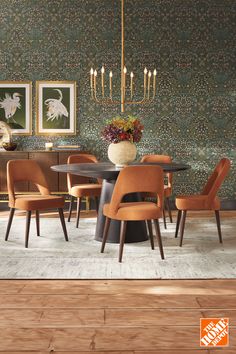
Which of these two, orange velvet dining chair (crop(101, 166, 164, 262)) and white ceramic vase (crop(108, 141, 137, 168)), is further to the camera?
white ceramic vase (crop(108, 141, 137, 168))

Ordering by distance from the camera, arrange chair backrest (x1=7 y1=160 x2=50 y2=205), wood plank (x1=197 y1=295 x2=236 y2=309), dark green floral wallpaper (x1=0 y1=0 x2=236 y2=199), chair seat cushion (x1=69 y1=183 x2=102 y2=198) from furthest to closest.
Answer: dark green floral wallpaper (x1=0 y1=0 x2=236 y2=199) → chair seat cushion (x1=69 y1=183 x2=102 y2=198) → chair backrest (x1=7 y1=160 x2=50 y2=205) → wood plank (x1=197 y1=295 x2=236 y2=309)

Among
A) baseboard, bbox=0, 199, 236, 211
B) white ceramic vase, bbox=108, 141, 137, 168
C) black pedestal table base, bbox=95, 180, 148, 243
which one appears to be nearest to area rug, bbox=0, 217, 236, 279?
black pedestal table base, bbox=95, 180, 148, 243

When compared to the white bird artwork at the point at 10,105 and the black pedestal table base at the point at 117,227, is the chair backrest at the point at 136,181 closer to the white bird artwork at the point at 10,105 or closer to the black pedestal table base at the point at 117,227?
the black pedestal table base at the point at 117,227

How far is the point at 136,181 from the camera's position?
16.2 ft

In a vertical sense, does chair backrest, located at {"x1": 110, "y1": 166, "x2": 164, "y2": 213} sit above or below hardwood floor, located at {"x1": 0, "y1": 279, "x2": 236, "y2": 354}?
above

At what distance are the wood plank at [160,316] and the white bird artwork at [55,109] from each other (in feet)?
16.9

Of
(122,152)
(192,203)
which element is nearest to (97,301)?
(192,203)

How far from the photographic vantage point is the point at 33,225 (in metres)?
6.75

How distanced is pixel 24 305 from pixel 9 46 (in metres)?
5.43

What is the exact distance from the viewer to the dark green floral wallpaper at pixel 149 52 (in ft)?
26.7

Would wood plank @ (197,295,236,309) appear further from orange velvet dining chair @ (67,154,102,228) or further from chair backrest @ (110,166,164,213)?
orange velvet dining chair @ (67,154,102,228)

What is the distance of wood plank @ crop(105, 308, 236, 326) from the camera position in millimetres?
3287

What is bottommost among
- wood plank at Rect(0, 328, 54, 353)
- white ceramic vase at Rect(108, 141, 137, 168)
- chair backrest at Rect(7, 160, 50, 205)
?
wood plank at Rect(0, 328, 54, 353)

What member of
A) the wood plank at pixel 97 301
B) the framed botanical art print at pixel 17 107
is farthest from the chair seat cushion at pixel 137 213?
the framed botanical art print at pixel 17 107
